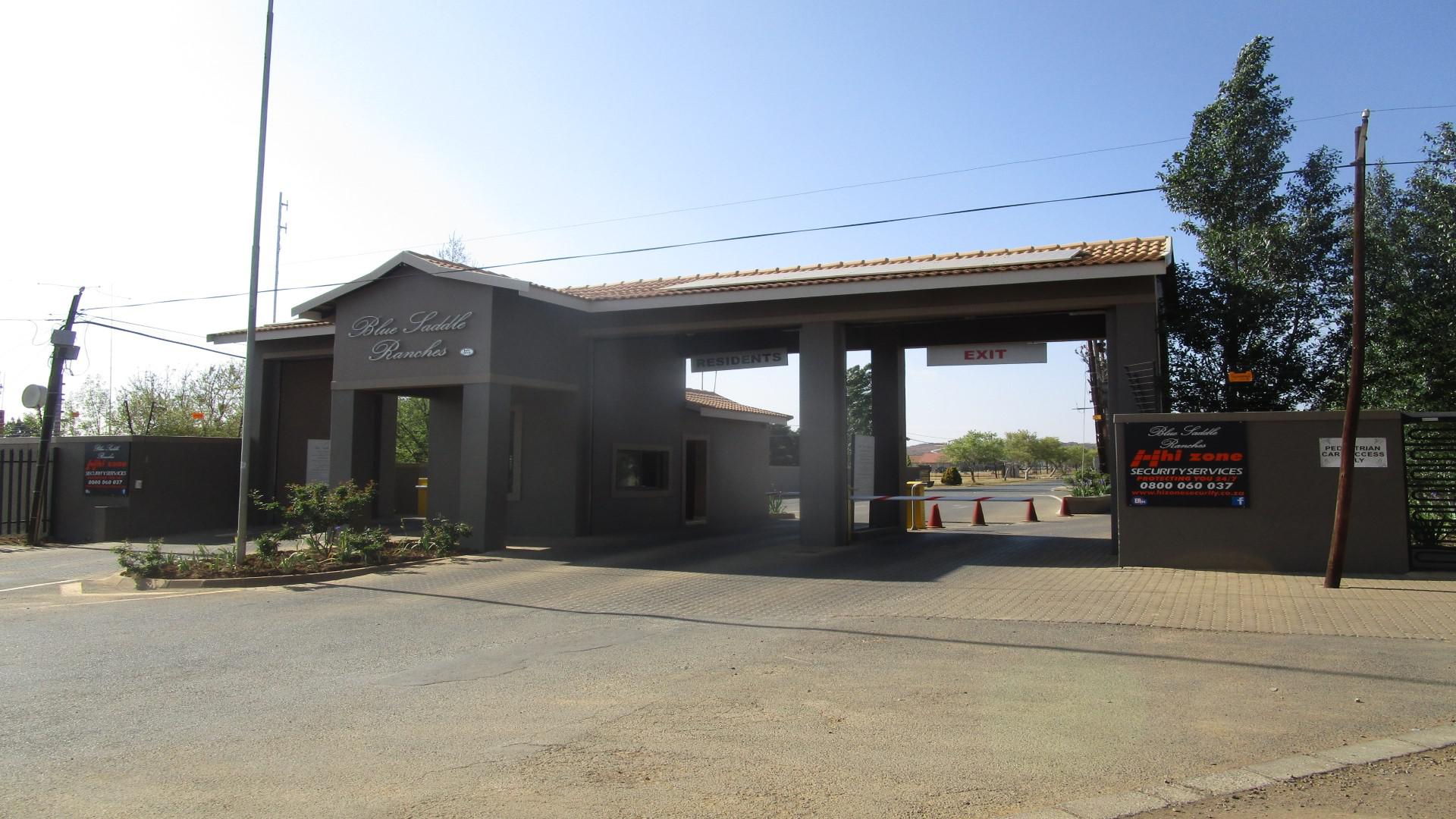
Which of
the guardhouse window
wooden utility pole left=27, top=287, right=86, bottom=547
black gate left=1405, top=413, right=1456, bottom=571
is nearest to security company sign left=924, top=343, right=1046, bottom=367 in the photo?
black gate left=1405, top=413, right=1456, bottom=571

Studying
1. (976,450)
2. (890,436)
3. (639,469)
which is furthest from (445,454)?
Result: (976,450)

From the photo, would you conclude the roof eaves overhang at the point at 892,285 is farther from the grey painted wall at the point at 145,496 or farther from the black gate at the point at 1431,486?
the grey painted wall at the point at 145,496

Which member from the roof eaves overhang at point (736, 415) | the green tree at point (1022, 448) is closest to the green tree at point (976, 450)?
the green tree at point (1022, 448)

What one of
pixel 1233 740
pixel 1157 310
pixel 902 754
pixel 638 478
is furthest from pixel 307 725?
pixel 638 478

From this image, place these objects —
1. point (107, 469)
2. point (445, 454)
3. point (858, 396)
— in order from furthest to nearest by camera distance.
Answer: point (858, 396) → point (107, 469) → point (445, 454)

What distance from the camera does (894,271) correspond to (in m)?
15.8

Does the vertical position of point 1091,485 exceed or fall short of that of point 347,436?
it falls short

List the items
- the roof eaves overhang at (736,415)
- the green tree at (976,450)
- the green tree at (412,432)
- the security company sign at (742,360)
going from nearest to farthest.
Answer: the security company sign at (742,360) < the roof eaves overhang at (736,415) < the green tree at (412,432) < the green tree at (976,450)

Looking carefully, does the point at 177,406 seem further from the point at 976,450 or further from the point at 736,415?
the point at 976,450

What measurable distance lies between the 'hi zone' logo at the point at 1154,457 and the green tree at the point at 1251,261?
520 cm

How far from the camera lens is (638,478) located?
820 inches

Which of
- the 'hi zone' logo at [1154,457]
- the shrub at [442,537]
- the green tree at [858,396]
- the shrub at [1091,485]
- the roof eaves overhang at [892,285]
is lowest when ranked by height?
the shrub at [442,537]

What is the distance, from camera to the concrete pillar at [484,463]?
16.2m

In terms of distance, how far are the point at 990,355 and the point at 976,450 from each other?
76.0 m
